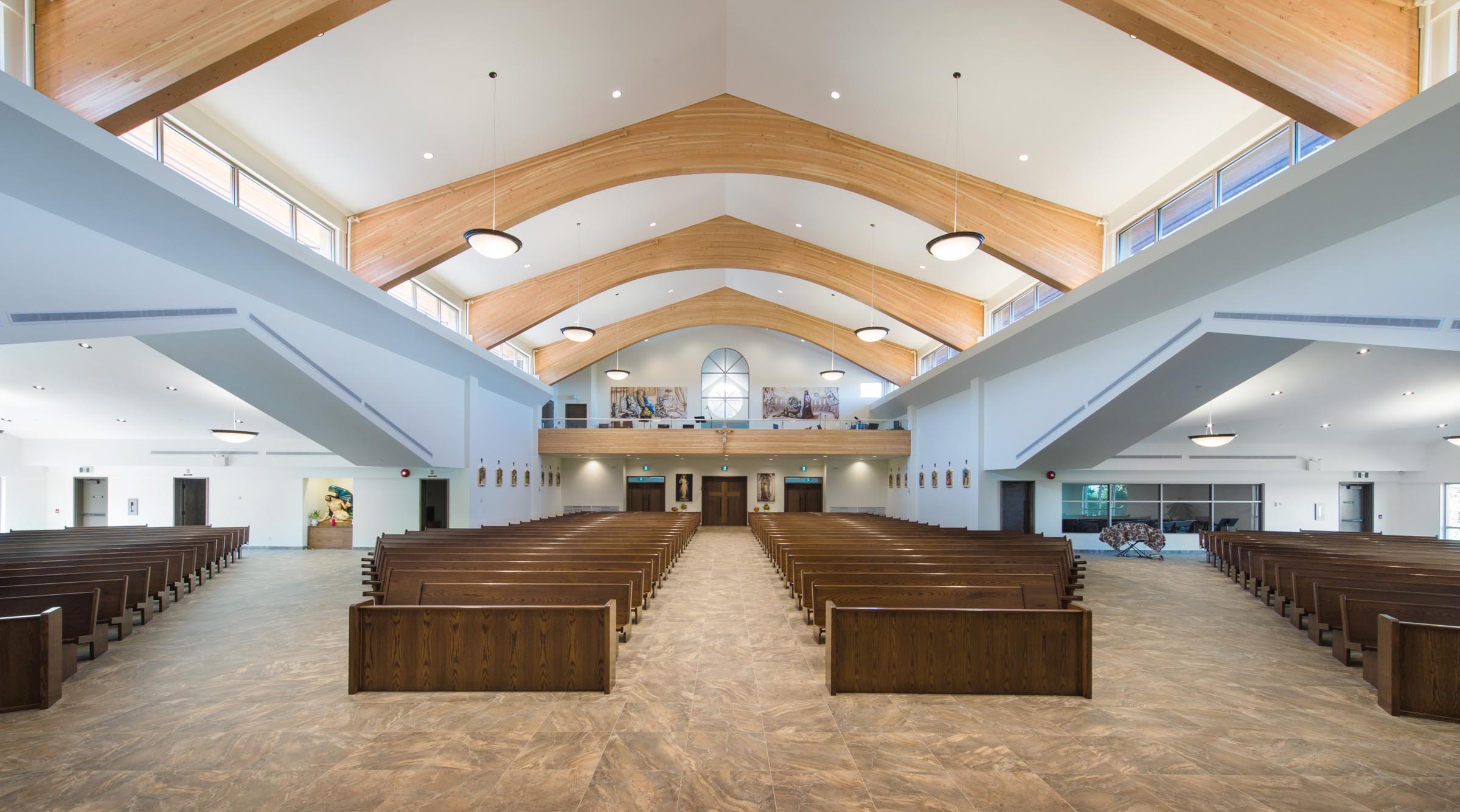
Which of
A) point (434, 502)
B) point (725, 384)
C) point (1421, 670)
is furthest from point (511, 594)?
point (725, 384)

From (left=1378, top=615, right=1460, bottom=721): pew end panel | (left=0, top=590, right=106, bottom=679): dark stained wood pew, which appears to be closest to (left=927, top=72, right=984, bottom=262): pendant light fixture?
(left=1378, top=615, right=1460, bottom=721): pew end panel

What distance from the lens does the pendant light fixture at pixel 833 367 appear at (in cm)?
1823

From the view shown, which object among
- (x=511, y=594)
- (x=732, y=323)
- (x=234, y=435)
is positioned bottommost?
(x=511, y=594)

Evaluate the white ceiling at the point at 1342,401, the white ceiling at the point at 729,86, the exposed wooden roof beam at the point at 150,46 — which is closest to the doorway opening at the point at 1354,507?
the white ceiling at the point at 1342,401

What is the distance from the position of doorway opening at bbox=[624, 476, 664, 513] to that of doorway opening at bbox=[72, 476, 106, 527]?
13.8m

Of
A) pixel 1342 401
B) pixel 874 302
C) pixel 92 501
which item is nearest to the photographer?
pixel 1342 401

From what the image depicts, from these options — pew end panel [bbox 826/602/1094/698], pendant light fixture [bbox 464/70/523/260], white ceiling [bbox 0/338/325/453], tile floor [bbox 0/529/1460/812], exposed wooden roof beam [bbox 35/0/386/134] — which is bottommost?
tile floor [bbox 0/529/1460/812]

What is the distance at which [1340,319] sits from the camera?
6113mm

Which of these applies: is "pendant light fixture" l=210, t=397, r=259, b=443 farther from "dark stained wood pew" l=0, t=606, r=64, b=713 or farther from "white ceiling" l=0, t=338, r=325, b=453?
"dark stained wood pew" l=0, t=606, r=64, b=713

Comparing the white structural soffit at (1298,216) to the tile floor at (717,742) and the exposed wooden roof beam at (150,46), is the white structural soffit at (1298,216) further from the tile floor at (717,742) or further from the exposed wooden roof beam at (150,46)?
the exposed wooden roof beam at (150,46)

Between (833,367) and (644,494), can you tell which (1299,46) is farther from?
(644,494)

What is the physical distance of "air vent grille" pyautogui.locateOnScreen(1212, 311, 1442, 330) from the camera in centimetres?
540

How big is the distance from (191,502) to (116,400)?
4.50 metres

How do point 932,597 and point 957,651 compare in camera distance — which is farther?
point 932,597
